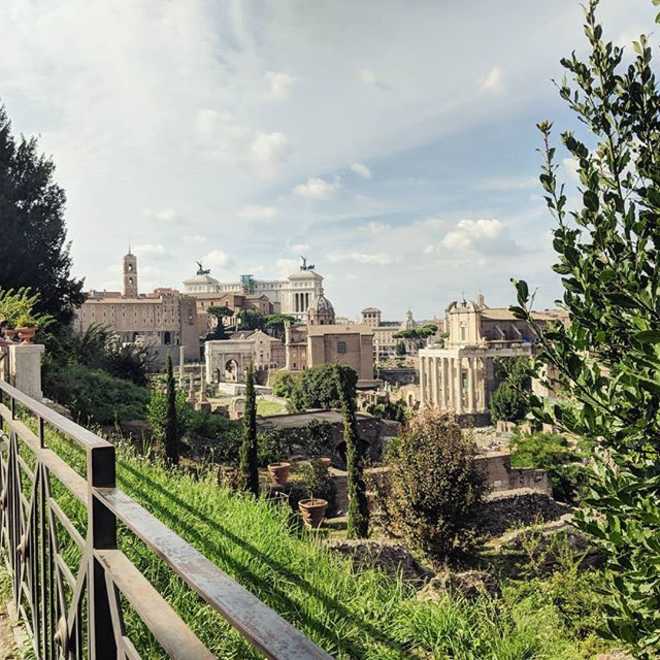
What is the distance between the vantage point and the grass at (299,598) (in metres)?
3.45

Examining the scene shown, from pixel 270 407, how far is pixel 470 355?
24.9 metres

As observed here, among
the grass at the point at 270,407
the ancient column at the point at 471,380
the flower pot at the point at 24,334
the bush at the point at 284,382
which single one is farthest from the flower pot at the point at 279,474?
the ancient column at the point at 471,380

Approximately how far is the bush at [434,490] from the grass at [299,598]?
326 inches

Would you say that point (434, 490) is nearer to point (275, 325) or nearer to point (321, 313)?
point (321, 313)

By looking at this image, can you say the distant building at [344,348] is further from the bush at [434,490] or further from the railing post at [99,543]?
the railing post at [99,543]

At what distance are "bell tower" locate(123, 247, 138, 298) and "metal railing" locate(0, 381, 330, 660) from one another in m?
110

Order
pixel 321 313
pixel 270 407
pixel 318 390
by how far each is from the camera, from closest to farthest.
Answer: pixel 270 407 < pixel 318 390 < pixel 321 313

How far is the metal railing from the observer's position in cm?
92

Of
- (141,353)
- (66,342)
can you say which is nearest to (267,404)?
(141,353)

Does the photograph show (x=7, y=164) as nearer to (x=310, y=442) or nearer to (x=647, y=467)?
(x=310, y=442)

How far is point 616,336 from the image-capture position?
370cm

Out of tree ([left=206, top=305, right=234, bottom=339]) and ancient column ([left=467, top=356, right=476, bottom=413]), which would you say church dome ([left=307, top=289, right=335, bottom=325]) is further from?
ancient column ([left=467, top=356, right=476, bottom=413])

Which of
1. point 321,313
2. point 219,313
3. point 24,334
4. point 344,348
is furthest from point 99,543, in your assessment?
point 219,313

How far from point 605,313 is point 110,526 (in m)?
3.11
